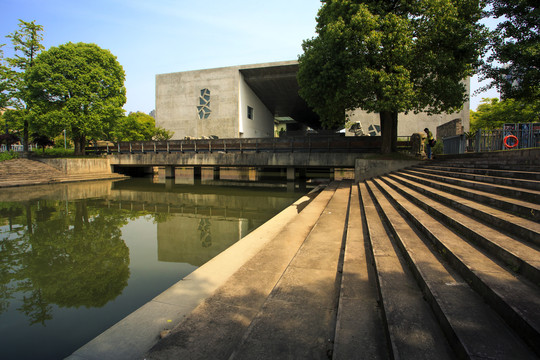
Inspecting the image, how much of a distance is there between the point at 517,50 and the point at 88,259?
17018 mm

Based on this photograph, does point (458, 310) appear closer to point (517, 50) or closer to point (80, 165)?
point (517, 50)

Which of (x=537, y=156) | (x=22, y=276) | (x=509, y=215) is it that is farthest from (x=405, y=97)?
(x=22, y=276)

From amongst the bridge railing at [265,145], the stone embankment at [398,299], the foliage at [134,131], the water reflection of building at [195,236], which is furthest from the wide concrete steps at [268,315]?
the foliage at [134,131]

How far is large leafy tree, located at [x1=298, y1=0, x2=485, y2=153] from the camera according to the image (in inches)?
514

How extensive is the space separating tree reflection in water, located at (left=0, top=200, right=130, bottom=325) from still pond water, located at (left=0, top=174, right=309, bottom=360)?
0.02 metres

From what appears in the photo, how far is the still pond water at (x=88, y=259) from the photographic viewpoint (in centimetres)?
343

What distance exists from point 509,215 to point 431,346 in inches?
112

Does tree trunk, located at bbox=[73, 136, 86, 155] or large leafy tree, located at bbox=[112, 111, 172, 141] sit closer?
tree trunk, located at bbox=[73, 136, 86, 155]

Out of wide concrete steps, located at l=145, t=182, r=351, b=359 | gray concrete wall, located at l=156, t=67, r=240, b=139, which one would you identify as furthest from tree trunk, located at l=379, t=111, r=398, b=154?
gray concrete wall, located at l=156, t=67, r=240, b=139

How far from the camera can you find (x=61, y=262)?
5543 mm

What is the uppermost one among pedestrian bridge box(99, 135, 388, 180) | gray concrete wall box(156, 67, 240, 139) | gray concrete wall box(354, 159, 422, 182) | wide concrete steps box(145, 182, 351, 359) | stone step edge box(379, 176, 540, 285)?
gray concrete wall box(156, 67, 240, 139)

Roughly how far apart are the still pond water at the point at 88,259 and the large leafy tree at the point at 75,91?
1790 cm

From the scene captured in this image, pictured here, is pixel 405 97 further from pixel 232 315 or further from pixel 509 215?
pixel 232 315

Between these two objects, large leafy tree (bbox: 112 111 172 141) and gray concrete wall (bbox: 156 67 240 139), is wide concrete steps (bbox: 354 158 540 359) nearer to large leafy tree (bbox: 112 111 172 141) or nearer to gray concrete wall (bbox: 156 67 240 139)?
gray concrete wall (bbox: 156 67 240 139)
